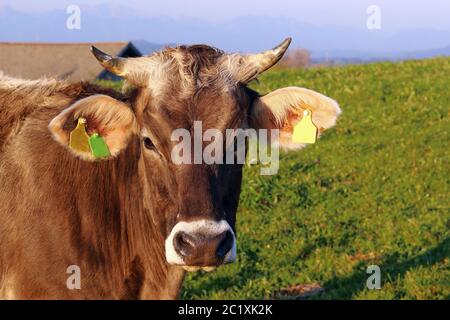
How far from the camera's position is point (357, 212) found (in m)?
12.0

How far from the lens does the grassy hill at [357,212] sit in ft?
31.6

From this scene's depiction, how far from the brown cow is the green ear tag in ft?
0.17

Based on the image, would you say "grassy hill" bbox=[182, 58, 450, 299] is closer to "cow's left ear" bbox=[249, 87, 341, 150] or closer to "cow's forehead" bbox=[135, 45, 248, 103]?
"cow's left ear" bbox=[249, 87, 341, 150]

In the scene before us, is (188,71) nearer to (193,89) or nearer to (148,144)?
(193,89)

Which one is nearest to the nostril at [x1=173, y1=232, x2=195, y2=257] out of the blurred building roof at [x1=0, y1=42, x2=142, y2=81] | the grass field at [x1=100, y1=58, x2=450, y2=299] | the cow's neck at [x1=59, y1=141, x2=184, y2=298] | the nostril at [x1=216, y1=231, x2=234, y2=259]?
the nostril at [x1=216, y1=231, x2=234, y2=259]

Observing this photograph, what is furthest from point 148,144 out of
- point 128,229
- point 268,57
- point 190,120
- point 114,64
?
point 268,57

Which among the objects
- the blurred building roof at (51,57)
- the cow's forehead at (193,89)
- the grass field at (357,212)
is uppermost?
the cow's forehead at (193,89)

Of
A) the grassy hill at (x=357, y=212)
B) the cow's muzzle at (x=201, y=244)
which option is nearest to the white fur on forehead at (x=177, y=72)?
the cow's muzzle at (x=201, y=244)

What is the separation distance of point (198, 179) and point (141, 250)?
1.13 metres

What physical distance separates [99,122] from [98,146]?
0.17 meters

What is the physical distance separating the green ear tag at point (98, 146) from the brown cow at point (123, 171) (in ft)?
0.17

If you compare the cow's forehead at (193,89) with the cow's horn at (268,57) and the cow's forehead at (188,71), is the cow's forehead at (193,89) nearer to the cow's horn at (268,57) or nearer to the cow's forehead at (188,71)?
the cow's forehead at (188,71)

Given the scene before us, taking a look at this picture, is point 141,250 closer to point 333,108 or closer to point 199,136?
point 199,136

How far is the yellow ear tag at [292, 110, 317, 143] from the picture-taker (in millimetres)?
6227
